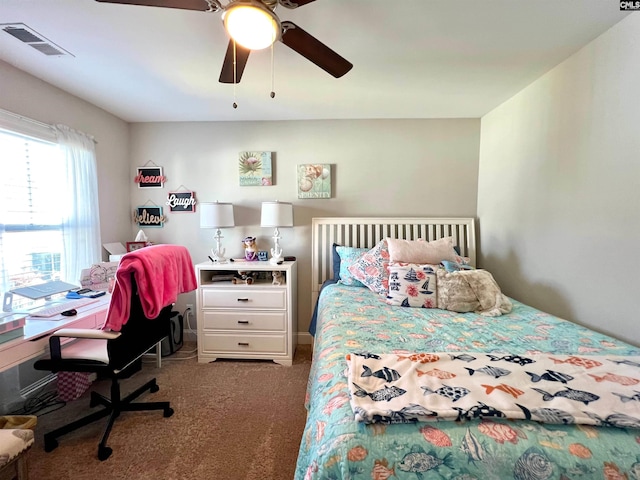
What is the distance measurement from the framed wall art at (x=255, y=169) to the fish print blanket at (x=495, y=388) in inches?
89.6

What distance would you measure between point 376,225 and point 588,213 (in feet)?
5.27

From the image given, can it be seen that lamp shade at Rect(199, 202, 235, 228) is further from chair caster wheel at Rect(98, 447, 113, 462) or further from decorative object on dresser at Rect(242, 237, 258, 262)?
chair caster wheel at Rect(98, 447, 113, 462)

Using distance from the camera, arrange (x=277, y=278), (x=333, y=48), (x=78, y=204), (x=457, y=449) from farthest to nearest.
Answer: (x=277, y=278) < (x=78, y=204) < (x=333, y=48) < (x=457, y=449)

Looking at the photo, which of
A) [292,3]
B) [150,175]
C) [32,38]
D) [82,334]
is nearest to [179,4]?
[292,3]

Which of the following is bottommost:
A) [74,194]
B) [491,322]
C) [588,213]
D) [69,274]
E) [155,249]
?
[491,322]

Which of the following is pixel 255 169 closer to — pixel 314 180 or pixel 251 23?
pixel 314 180

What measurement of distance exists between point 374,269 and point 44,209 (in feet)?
8.74

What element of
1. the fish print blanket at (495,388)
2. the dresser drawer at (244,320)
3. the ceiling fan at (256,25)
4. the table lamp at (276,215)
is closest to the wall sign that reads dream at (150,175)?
the table lamp at (276,215)

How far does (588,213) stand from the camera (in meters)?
1.71

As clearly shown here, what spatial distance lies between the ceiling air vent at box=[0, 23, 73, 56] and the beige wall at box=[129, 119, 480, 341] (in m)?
1.28

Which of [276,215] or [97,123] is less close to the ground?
[97,123]

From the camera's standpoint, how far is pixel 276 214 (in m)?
2.69

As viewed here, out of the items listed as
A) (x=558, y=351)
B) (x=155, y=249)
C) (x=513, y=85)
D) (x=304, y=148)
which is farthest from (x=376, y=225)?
(x=155, y=249)

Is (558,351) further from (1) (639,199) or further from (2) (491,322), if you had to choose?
(1) (639,199)
